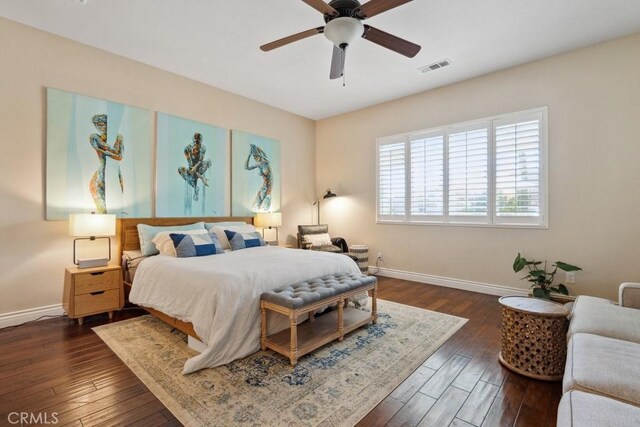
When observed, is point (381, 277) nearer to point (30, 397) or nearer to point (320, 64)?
point (320, 64)

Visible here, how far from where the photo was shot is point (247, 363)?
233cm

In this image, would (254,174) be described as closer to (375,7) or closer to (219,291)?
(219,291)

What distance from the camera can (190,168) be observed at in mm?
4344

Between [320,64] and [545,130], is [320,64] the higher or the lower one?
the higher one

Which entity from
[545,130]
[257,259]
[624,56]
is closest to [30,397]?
[257,259]

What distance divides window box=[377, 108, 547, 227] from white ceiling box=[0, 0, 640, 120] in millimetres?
841

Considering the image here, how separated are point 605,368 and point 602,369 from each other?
0.8 inches

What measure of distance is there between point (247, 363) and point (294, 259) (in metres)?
1.11

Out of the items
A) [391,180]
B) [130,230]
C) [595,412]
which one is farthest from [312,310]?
[391,180]

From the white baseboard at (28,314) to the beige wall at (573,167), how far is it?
15.7 feet

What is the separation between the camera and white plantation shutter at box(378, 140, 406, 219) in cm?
512

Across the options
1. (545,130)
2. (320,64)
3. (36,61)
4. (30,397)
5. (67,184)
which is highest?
(320,64)

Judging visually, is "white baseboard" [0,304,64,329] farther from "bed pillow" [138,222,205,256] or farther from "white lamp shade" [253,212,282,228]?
"white lamp shade" [253,212,282,228]

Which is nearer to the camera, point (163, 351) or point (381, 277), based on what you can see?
point (163, 351)
